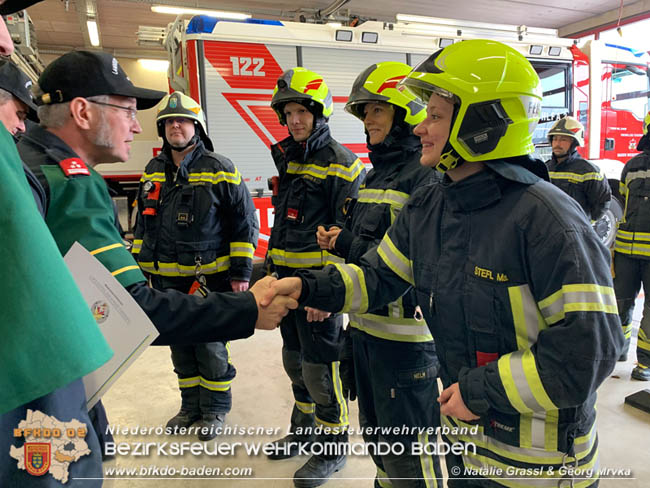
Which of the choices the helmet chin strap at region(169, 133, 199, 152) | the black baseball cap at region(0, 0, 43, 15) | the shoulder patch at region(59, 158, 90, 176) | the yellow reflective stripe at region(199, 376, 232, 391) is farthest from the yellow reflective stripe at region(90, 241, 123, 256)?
the yellow reflective stripe at region(199, 376, 232, 391)

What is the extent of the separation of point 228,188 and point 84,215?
2.02 metres

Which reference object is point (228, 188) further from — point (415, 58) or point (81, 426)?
point (415, 58)

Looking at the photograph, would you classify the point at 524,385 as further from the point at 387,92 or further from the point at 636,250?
the point at 636,250

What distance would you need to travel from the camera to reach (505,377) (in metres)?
1.25

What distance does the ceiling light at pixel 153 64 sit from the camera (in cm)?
1653

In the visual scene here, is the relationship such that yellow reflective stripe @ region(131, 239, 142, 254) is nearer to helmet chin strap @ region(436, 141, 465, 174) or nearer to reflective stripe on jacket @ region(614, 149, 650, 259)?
helmet chin strap @ region(436, 141, 465, 174)

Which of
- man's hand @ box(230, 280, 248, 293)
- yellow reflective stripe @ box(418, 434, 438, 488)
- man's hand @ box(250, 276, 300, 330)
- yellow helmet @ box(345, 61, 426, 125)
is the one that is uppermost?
yellow helmet @ box(345, 61, 426, 125)

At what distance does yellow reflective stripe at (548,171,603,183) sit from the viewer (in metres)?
5.06

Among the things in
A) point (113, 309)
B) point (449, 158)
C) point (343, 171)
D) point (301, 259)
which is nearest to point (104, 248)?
point (113, 309)

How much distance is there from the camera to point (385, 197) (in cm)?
221

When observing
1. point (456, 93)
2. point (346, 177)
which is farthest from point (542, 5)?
point (456, 93)

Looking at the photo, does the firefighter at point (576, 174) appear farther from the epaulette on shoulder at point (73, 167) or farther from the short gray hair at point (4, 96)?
the short gray hair at point (4, 96)

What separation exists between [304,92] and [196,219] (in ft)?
3.95

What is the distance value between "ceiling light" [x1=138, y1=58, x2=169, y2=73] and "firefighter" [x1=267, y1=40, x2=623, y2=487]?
1753 cm
